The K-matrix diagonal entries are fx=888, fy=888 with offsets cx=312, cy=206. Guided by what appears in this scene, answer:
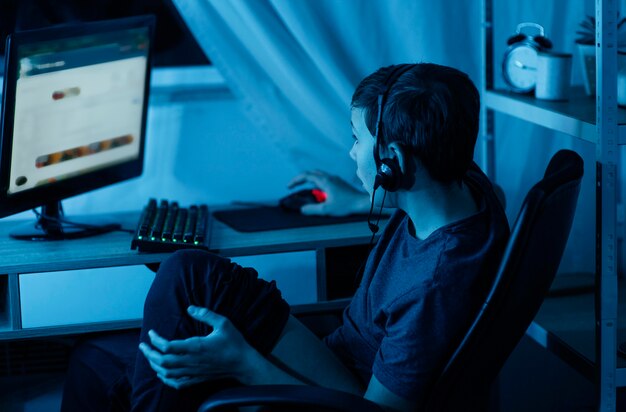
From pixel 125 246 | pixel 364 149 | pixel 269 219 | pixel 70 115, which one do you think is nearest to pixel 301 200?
pixel 269 219

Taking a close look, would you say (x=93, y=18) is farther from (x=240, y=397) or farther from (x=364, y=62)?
(x=240, y=397)

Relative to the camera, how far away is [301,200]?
208 cm

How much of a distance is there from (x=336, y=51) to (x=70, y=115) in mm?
696

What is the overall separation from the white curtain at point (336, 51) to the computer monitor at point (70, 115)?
24 cm

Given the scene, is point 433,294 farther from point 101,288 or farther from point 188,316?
point 101,288

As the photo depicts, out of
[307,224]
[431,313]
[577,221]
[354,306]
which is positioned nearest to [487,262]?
[431,313]

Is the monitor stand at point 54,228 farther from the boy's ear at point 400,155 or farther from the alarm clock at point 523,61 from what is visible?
the alarm clock at point 523,61

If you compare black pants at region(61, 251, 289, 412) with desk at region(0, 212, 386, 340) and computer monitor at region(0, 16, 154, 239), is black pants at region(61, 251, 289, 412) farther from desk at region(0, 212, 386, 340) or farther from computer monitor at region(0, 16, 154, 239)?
computer monitor at region(0, 16, 154, 239)

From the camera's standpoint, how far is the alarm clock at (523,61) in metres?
1.98

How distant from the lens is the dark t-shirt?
129cm

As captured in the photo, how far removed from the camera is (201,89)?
230 cm

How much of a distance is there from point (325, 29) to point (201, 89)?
36 centimetres

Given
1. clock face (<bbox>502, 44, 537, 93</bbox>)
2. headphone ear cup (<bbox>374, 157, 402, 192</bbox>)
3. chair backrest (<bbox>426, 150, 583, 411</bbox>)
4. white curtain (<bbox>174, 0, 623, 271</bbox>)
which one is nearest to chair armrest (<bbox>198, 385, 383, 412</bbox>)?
chair backrest (<bbox>426, 150, 583, 411</bbox>)

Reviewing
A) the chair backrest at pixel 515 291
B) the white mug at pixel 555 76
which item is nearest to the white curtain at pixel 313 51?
the white mug at pixel 555 76
